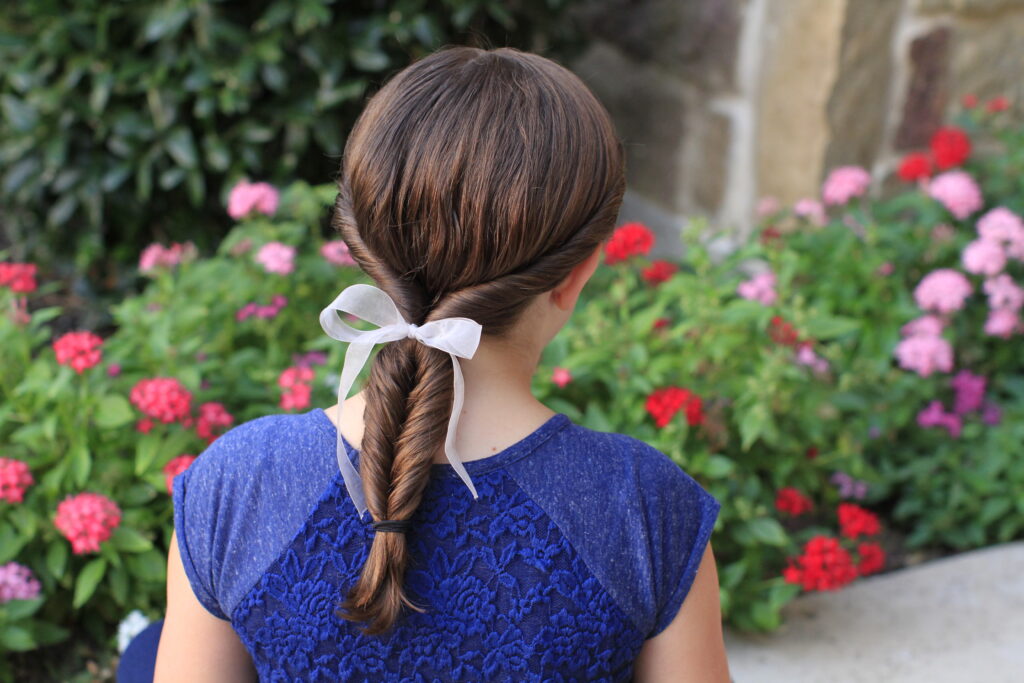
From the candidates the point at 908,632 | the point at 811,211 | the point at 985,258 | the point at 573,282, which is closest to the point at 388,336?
the point at 573,282

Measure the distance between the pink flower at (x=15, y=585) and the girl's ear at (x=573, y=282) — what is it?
1.20 metres

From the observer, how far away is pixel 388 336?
3.33 ft

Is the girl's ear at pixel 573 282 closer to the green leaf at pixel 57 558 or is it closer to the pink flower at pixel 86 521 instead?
the pink flower at pixel 86 521

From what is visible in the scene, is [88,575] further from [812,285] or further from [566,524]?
[812,285]

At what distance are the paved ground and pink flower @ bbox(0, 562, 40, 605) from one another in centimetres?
135

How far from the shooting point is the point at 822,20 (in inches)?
108

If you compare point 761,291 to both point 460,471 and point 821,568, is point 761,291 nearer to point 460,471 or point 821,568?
point 821,568

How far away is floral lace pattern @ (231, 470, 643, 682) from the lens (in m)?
1.03

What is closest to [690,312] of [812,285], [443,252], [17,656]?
[812,285]

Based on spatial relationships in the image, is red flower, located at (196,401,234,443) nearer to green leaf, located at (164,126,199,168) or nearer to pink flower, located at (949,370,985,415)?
green leaf, located at (164,126,199,168)

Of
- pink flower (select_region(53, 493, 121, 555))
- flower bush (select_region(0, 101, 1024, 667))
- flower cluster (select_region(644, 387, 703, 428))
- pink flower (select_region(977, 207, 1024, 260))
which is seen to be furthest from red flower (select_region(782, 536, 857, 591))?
pink flower (select_region(53, 493, 121, 555))

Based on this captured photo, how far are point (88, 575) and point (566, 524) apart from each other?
43.9 inches

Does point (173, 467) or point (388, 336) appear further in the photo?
point (173, 467)

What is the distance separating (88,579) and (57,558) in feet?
0.25
